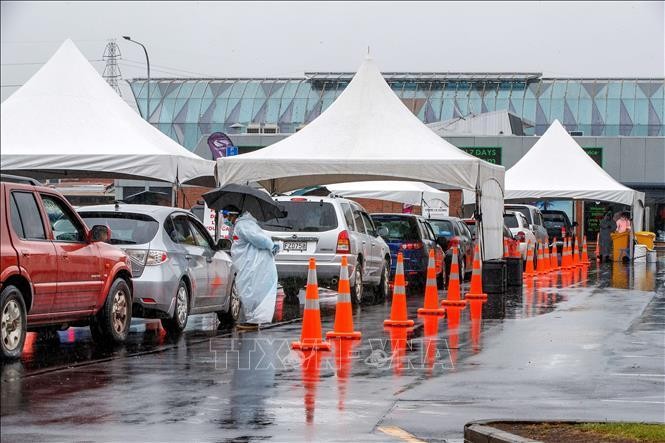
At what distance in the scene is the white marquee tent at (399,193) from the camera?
38094mm

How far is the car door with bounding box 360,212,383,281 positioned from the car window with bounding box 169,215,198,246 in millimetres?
6399

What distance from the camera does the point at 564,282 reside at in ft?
95.7

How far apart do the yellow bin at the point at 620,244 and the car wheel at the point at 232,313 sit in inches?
1082

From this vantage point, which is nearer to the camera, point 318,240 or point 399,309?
point 399,309

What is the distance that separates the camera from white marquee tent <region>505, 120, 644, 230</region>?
3972 centimetres

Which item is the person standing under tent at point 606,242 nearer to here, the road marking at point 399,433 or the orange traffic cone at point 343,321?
the orange traffic cone at point 343,321

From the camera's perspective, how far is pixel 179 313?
50.8 ft

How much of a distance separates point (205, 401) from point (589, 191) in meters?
31.4

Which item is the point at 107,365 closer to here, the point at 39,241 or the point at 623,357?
the point at 39,241

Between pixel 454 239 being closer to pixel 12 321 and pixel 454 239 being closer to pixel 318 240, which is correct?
pixel 318 240

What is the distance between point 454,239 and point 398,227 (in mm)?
3243

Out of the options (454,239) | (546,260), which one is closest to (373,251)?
(454,239)

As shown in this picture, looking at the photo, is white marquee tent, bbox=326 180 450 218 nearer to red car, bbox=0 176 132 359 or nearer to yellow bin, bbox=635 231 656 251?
yellow bin, bbox=635 231 656 251

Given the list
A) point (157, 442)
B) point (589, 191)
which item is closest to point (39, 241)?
point (157, 442)
